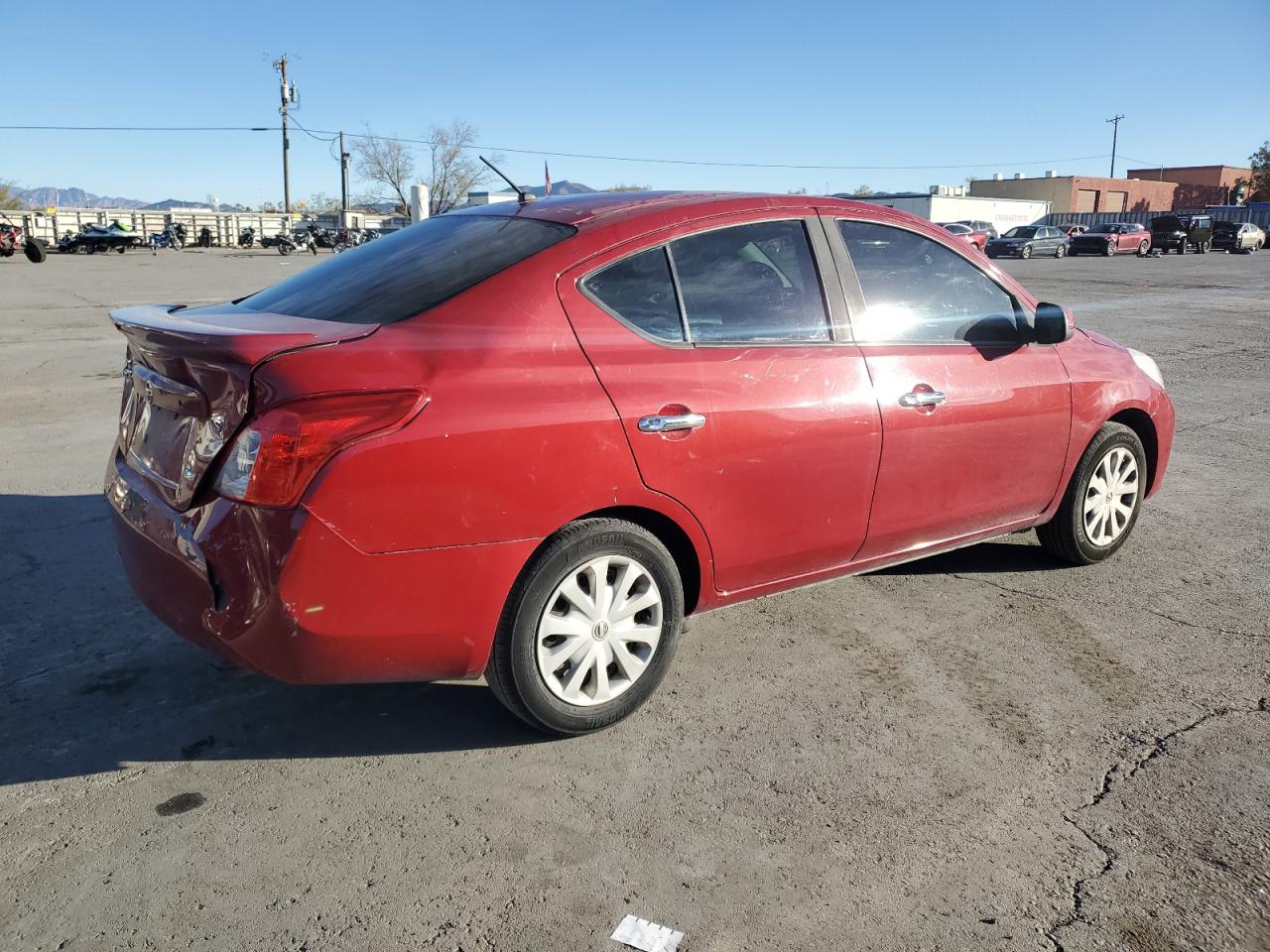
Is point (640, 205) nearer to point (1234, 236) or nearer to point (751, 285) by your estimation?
point (751, 285)

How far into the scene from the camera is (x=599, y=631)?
10.1 feet

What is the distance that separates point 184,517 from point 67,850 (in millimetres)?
893

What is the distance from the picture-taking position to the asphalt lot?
7.82ft

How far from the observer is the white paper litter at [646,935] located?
2.27 meters

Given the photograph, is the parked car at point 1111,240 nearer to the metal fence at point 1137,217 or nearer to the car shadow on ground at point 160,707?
the metal fence at point 1137,217

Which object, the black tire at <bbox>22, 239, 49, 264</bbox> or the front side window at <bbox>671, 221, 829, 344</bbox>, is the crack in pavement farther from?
the black tire at <bbox>22, 239, 49, 264</bbox>

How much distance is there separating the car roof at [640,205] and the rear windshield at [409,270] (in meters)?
0.09

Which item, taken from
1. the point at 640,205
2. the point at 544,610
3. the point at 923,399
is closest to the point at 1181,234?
the point at 923,399

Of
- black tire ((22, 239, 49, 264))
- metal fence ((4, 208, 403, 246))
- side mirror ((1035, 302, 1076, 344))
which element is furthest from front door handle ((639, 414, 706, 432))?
metal fence ((4, 208, 403, 246))

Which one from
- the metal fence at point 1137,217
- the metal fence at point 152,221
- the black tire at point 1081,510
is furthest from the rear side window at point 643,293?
the metal fence at point 1137,217

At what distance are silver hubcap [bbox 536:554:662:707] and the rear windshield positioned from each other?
0.94 metres

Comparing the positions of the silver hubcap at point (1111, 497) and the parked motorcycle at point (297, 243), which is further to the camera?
the parked motorcycle at point (297, 243)

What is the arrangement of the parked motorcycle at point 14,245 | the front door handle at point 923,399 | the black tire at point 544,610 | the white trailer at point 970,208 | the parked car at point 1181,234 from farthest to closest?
the white trailer at point 970,208 → the parked car at point 1181,234 → the parked motorcycle at point 14,245 → the front door handle at point 923,399 → the black tire at point 544,610

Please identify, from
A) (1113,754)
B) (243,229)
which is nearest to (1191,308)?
(1113,754)
